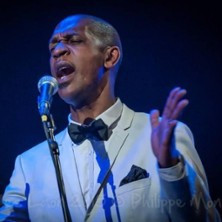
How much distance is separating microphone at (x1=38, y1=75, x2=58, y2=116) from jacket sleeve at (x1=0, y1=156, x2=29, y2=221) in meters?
0.76

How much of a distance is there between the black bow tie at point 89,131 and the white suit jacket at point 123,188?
63mm

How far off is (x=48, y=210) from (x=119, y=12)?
1.58 m

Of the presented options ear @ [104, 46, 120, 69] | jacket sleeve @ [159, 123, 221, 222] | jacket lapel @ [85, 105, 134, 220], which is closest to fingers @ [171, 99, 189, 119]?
jacket sleeve @ [159, 123, 221, 222]

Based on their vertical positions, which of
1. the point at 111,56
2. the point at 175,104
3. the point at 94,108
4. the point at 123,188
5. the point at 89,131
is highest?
the point at 111,56

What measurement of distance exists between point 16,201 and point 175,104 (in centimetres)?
129

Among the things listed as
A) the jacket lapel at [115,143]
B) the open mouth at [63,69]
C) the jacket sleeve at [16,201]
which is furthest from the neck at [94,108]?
the jacket sleeve at [16,201]

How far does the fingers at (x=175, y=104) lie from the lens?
1440 millimetres

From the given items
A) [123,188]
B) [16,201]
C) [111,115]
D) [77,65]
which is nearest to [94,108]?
[111,115]

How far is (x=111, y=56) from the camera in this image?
2.47 metres

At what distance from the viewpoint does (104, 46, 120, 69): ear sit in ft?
8.00

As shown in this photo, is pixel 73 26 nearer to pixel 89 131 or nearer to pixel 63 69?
pixel 63 69

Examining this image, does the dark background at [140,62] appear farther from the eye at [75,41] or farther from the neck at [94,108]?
the eye at [75,41]

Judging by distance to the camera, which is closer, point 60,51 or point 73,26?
point 60,51

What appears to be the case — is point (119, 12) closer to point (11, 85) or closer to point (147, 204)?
point (11, 85)
